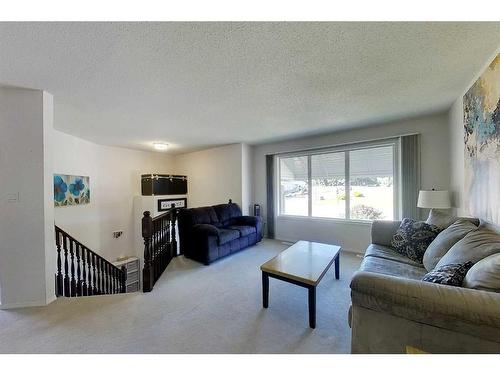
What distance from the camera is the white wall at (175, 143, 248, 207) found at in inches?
191

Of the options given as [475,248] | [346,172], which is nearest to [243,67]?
[475,248]

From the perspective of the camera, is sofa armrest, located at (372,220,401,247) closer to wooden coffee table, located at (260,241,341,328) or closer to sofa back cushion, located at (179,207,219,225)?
wooden coffee table, located at (260,241,341,328)

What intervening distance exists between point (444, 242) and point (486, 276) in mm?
906

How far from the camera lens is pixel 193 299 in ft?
7.21

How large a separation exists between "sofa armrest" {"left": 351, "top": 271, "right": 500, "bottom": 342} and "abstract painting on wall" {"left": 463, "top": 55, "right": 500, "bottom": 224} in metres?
1.33

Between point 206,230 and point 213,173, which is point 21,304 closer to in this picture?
point 206,230

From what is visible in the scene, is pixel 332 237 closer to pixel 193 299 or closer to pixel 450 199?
pixel 450 199

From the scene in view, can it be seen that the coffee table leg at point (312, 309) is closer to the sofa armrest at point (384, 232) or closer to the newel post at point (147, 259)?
the sofa armrest at point (384, 232)

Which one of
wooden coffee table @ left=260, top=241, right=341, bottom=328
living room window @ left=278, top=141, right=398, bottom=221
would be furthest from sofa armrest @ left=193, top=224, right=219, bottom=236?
living room window @ left=278, top=141, right=398, bottom=221

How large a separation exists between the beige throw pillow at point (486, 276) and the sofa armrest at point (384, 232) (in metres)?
1.45

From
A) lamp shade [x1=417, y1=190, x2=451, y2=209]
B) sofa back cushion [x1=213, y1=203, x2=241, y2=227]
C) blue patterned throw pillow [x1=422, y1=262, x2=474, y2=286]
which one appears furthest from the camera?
sofa back cushion [x1=213, y1=203, x2=241, y2=227]
